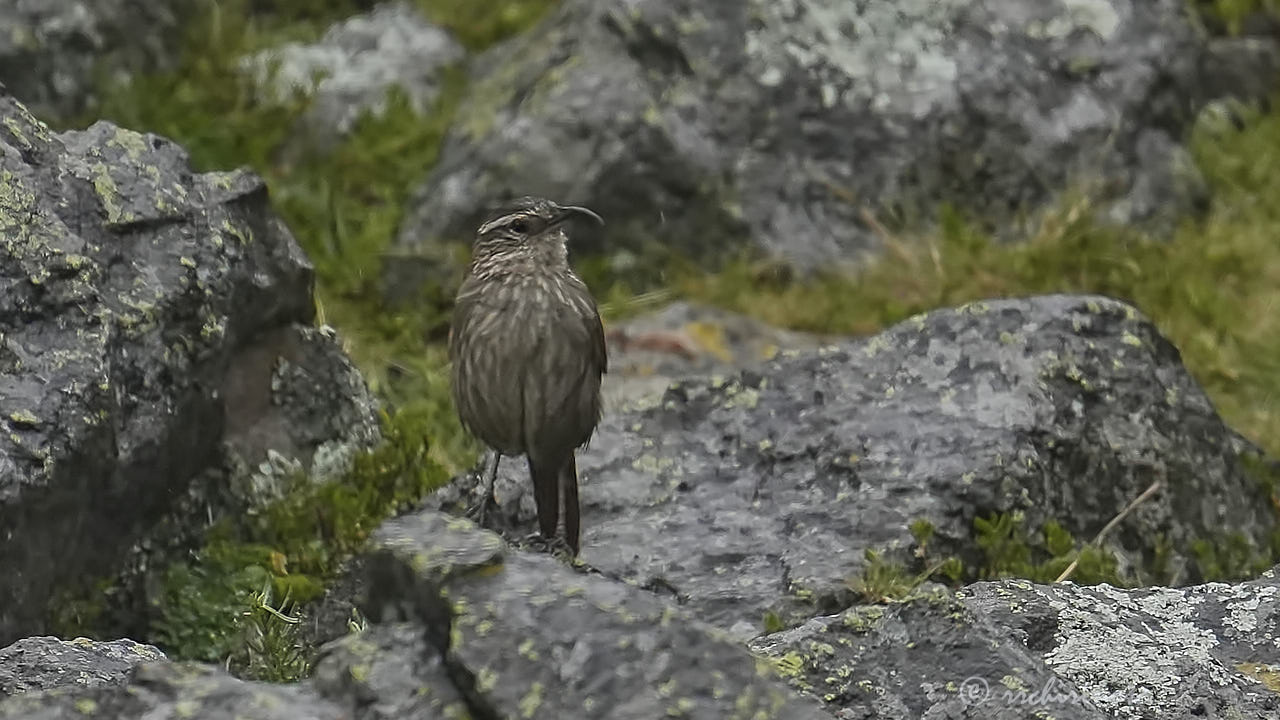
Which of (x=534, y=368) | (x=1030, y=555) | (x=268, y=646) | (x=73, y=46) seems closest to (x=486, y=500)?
(x=534, y=368)

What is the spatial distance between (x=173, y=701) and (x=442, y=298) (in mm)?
5334

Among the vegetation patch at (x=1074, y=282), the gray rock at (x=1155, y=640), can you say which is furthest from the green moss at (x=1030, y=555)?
the vegetation patch at (x=1074, y=282)

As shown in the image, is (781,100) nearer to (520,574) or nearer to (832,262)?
(832,262)

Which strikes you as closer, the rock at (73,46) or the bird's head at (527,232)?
the bird's head at (527,232)

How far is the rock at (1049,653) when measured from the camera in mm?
4152

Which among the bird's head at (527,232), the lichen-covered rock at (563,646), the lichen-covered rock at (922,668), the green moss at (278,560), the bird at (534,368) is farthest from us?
the bird's head at (527,232)

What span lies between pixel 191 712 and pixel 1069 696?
2.10 m

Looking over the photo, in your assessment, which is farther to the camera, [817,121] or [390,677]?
[817,121]

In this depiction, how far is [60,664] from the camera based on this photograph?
473 cm

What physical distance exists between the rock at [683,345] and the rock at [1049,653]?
3.23 meters

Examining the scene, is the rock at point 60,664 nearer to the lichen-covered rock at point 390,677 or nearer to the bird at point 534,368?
the lichen-covered rock at point 390,677

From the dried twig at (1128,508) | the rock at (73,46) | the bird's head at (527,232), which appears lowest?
the dried twig at (1128,508)

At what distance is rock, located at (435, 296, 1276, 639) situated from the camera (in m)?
6.14

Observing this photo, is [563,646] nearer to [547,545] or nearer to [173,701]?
[173,701]
